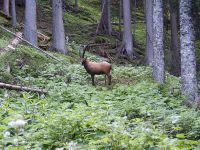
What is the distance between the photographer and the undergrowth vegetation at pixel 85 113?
618cm

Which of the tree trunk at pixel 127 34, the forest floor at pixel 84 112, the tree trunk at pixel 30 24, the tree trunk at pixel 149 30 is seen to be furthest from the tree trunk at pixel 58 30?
the tree trunk at pixel 127 34

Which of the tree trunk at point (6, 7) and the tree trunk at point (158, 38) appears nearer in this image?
the tree trunk at point (158, 38)

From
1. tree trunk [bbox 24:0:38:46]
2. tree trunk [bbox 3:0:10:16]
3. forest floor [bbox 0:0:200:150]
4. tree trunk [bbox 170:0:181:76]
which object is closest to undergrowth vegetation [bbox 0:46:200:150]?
forest floor [bbox 0:0:200:150]

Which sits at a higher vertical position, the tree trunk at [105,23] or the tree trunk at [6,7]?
the tree trunk at [6,7]

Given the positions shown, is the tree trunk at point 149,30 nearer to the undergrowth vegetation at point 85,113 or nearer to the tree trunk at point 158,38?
the undergrowth vegetation at point 85,113

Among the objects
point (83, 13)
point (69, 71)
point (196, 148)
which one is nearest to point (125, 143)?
point (196, 148)

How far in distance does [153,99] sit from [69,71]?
5.75 m

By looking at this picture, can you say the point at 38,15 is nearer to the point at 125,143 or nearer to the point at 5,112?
the point at 5,112

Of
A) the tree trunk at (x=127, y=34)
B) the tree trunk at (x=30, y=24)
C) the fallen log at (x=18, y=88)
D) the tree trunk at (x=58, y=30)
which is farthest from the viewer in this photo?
the tree trunk at (x=127, y=34)

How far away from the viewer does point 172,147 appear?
5688mm

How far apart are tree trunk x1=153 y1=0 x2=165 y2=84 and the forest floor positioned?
1.32 meters

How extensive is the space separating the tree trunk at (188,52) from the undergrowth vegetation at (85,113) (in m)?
0.43

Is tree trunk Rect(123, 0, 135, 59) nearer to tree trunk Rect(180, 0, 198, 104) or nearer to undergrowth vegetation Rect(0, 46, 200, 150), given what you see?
undergrowth vegetation Rect(0, 46, 200, 150)

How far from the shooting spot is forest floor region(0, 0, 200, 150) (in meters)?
6.19
